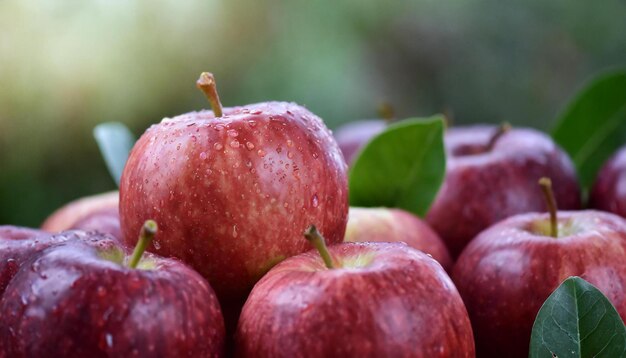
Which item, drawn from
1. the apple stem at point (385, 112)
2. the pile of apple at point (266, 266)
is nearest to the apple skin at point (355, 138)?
the apple stem at point (385, 112)

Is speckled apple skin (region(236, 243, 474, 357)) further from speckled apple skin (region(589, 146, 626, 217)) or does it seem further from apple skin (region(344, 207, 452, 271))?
speckled apple skin (region(589, 146, 626, 217))

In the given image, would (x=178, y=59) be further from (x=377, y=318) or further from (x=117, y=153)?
(x=377, y=318)

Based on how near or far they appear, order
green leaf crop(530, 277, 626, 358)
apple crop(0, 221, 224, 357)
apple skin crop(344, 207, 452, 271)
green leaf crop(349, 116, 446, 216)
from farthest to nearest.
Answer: green leaf crop(349, 116, 446, 216), apple skin crop(344, 207, 452, 271), green leaf crop(530, 277, 626, 358), apple crop(0, 221, 224, 357)

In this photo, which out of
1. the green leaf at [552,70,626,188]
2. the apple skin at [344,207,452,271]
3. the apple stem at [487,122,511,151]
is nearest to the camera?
the apple skin at [344,207,452,271]

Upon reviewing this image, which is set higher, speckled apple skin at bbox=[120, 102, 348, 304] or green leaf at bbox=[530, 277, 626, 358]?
speckled apple skin at bbox=[120, 102, 348, 304]

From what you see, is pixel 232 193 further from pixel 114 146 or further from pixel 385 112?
pixel 385 112

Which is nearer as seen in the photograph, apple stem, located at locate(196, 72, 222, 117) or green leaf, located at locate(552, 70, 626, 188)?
apple stem, located at locate(196, 72, 222, 117)

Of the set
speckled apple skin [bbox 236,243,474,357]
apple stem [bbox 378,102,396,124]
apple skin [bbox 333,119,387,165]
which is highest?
speckled apple skin [bbox 236,243,474,357]

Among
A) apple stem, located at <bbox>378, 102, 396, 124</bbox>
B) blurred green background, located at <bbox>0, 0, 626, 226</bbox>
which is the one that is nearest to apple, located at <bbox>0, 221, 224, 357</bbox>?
apple stem, located at <bbox>378, 102, 396, 124</bbox>
